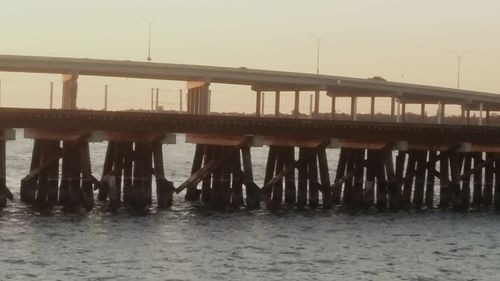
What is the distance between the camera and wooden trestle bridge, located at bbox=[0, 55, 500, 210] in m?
52.4

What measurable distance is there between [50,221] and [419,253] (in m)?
14.4

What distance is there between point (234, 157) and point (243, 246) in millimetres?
12907

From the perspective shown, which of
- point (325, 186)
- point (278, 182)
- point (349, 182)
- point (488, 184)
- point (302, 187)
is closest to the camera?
point (325, 186)

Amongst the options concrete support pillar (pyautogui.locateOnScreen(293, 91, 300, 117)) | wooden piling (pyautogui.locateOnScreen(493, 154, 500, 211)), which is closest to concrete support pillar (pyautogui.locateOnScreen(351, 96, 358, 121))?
concrete support pillar (pyautogui.locateOnScreen(293, 91, 300, 117))

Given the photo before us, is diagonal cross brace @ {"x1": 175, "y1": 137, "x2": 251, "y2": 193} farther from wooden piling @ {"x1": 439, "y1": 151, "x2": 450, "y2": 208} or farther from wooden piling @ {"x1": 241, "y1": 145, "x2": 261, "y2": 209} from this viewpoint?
wooden piling @ {"x1": 439, "y1": 151, "x2": 450, "y2": 208}

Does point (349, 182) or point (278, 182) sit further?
point (349, 182)

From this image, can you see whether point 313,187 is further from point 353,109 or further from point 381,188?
point 353,109

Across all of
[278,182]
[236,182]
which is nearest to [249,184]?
[236,182]

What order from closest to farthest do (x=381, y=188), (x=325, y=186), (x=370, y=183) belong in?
(x=325, y=186)
(x=381, y=188)
(x=370, y=183)

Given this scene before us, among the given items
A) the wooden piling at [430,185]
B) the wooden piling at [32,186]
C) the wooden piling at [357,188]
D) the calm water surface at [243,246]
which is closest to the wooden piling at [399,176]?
the wooden piling at [430,185]

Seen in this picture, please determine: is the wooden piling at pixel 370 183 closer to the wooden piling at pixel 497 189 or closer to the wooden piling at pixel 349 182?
the wooden piling at pixel 349 182

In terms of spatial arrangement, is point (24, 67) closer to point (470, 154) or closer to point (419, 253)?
point (470, 154)

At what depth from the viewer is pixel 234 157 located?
183ft

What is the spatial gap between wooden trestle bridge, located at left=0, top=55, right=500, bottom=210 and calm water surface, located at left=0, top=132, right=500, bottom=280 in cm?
139
